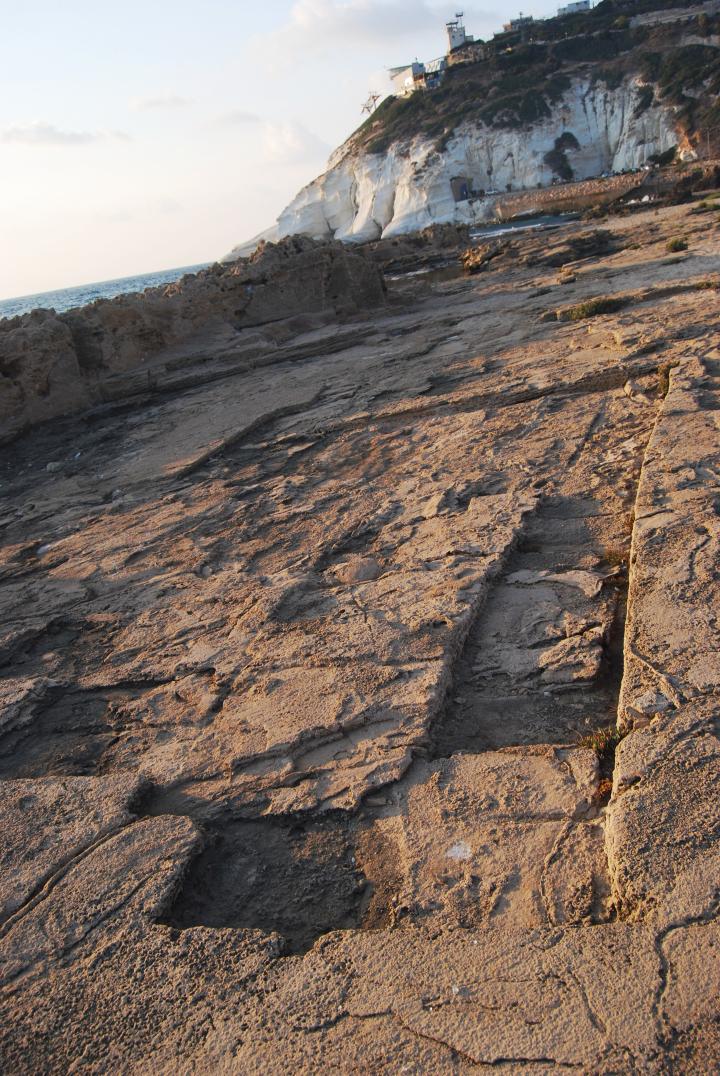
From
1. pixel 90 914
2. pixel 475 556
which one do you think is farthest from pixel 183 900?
pixel 475 556

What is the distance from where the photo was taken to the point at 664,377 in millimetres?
5598

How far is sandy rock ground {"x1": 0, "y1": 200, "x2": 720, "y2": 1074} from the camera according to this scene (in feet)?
5.57

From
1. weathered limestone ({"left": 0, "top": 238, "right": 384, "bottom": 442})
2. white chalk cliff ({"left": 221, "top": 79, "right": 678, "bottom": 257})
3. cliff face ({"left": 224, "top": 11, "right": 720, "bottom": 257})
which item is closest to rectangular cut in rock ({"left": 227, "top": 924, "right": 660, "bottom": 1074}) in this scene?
weathered limestone ({"left": 0, "top": 238, "right": 384, "bottom": 442})

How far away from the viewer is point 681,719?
2.29 meters

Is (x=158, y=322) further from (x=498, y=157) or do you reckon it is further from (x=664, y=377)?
(x=498, y=157)

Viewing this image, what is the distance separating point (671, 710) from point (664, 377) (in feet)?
12.7

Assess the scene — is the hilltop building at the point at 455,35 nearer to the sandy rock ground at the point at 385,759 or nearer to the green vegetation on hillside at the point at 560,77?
the green vegetation on hillside at the point at 560,77

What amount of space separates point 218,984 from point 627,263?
11.7 m

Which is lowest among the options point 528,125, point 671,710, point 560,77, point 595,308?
point 671,710

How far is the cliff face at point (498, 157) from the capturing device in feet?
149

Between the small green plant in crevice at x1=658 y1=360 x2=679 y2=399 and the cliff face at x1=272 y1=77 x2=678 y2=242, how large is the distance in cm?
4326

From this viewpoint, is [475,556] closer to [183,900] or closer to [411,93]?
[183,900]

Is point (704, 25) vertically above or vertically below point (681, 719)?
above

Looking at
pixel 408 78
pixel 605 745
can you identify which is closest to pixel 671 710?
pixel 605 745
